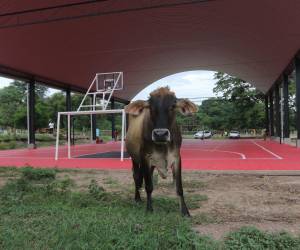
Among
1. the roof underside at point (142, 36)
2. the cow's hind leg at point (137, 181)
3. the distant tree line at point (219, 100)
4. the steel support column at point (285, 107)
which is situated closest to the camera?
the cow's hind leg at point (137, 181)

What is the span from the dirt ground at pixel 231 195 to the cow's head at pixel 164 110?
1.15 m

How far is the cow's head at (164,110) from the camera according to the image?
4.63 m

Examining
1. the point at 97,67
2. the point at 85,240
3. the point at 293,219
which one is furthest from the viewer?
the point at 97,67

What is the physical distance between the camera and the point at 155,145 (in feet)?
17.1

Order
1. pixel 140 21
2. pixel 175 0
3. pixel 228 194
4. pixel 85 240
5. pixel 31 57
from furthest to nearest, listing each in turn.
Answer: pixel 31 57
pixel 140 21
pixel 175 0
pixel 228 194
pixel 85 240

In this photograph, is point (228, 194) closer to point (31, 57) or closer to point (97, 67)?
point (31, 57)

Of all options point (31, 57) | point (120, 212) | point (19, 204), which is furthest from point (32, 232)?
point (31, 57)

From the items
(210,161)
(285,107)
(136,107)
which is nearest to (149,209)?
(136,107)

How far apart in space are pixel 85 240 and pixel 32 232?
0.75 m

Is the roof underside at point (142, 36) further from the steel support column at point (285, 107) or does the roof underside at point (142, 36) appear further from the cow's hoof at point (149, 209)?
the cow's hoof at point (149, 209)

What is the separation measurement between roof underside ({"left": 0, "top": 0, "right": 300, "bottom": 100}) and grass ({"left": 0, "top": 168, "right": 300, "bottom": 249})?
8.92 metres

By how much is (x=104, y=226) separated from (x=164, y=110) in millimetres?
1486

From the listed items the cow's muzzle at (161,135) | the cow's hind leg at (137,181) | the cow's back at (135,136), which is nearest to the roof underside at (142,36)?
the cow's back at (135,136)

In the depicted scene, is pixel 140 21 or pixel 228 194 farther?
pixel 140 21
